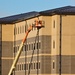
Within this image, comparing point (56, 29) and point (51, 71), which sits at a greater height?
point (56, 29)

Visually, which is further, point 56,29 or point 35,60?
point 35,60

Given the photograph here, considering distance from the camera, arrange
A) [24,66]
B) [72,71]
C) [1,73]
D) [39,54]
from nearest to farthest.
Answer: [72,71], [39,54], [24,66], [1,73]

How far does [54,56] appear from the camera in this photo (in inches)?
3725

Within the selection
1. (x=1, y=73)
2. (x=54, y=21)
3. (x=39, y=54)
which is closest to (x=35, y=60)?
(x=39, y=54)

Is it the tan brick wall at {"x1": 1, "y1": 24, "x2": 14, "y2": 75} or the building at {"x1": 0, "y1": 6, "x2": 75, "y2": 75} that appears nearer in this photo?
the building at {"x1": 0, "y1": 6, "x2": 75, "y2": 75}

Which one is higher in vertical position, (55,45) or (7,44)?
(7,44)

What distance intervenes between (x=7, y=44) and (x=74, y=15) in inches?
1096

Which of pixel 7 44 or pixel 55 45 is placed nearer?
pixel 55 45

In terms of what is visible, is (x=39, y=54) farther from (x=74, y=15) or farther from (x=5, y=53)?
(x=5, y=53)

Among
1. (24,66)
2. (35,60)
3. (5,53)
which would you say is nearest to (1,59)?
(5,53)

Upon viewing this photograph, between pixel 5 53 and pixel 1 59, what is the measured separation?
1.38 meters

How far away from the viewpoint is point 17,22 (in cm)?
11469

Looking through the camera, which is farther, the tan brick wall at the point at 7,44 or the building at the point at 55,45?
the tan brick wall at the point at 7,44

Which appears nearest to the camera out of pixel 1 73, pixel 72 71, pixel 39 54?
pixel 72 71
